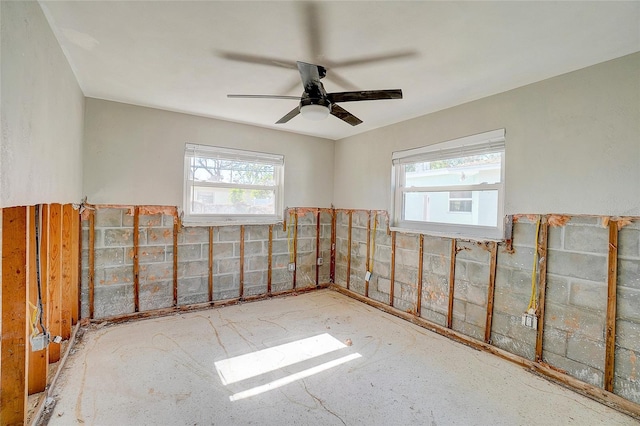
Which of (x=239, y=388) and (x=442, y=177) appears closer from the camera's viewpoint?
(x=239, y=388)

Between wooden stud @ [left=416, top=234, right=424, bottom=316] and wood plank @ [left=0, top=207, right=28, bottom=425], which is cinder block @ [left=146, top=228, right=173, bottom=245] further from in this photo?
wooden stud @ [left=416, top=234, right=424, bottom=316]

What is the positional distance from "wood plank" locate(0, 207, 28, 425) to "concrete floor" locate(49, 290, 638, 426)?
348mm

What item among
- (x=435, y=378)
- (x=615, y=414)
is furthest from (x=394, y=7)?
(x=615, y=414)

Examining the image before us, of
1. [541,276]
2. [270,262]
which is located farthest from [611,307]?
[270,262]

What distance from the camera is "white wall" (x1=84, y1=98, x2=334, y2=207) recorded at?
3119 mm

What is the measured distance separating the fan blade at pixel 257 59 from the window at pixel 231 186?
177 centimetres

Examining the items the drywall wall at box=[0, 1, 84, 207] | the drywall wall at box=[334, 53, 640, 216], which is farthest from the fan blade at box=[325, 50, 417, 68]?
the drywall wall at box=[0, 1, 84, 207]

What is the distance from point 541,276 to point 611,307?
447mm

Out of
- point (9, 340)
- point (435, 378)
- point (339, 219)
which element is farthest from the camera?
point (339, 219)

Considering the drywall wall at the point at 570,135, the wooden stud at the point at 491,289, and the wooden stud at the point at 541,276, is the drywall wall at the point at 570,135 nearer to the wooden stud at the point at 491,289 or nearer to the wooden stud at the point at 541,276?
the wooden stud at the point at 541,276

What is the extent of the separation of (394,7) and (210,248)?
3.24m

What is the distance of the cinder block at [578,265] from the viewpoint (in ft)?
7.02

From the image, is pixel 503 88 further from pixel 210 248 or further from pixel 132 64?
pixel 210 248

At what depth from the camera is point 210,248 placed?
147 inches
